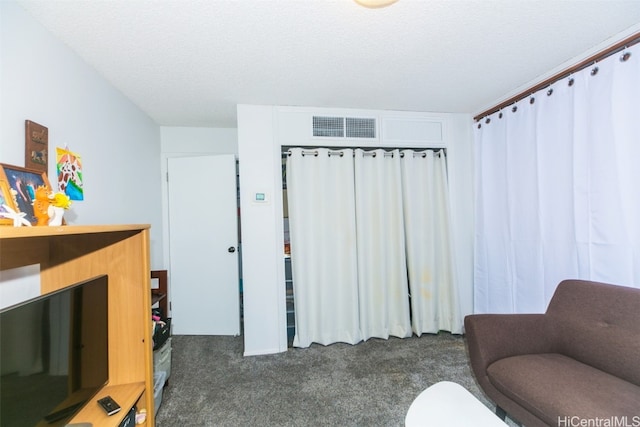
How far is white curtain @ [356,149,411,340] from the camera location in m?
2.67

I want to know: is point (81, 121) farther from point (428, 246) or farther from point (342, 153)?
point (428, 246)

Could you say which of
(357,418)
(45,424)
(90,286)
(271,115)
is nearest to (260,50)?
(271,115)

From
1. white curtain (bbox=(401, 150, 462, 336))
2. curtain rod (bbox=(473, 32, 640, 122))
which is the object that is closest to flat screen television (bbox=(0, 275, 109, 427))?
white curtain (bbox=(401, 150, 462, 336))

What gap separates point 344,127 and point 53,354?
2482 millimetres

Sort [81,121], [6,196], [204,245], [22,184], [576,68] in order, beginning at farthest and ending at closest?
[204,245], [576,68], [81,121], [22,184], [6,196]

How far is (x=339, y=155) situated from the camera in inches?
106

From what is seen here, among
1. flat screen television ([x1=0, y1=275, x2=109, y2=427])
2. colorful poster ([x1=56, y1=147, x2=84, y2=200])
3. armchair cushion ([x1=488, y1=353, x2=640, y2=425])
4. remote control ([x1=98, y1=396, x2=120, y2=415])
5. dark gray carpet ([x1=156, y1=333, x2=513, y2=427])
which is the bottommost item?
dark gray carpet ([x1=156, y1=333, x2=513, y2=427])

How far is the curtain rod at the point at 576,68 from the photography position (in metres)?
1.58

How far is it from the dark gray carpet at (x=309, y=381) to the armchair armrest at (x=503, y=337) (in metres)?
0.47

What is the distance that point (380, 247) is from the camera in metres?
2.70

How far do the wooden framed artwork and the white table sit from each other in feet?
6.95

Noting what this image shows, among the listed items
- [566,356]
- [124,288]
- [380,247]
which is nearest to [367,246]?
[380,247]

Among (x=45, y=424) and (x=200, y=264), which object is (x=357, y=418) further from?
(x=200, y=264)

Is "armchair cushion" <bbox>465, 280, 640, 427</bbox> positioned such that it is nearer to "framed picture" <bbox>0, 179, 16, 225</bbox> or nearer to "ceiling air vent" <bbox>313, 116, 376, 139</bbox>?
"ceiling air vent" <bbox>313, 116, 376, 139</bbox>
